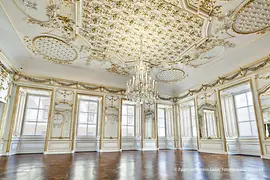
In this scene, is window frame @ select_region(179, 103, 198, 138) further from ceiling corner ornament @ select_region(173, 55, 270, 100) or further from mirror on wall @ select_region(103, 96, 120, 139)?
mirror on wall @ select_region(103, 96, 120, 139)

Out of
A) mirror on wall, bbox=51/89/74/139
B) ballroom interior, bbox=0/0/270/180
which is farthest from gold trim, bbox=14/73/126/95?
mirror on wall, bbox=51/89/74/139

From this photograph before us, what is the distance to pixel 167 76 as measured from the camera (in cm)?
752

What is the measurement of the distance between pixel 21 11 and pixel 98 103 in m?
4.85

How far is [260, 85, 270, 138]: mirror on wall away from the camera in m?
4.79

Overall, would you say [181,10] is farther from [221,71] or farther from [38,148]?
[38,148]

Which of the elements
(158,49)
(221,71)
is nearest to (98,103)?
(158,49)

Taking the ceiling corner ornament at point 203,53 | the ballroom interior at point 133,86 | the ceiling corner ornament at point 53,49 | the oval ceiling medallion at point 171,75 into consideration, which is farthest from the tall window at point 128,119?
the ceiling corner ornament at point 203,53

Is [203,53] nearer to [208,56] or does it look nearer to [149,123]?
[208,56]

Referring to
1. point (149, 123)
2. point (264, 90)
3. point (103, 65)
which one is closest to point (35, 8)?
point (103, 65)

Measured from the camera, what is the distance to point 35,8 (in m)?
3.66

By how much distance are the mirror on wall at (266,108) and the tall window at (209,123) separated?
182 cm

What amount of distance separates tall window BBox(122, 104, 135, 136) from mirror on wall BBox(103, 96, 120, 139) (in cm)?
71

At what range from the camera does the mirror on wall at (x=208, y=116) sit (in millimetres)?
6515

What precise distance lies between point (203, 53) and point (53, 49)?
5079 millimetres
